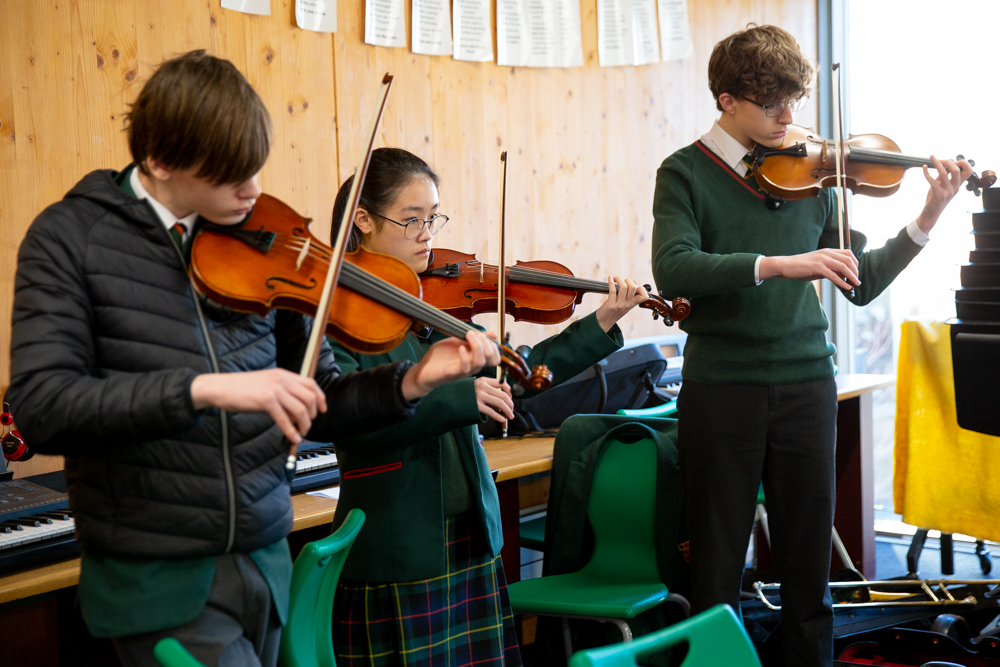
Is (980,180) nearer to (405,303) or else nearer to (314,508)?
(405,303)

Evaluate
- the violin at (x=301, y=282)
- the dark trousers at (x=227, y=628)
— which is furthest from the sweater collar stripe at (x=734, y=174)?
the dark trousers at (x=227, y=628)

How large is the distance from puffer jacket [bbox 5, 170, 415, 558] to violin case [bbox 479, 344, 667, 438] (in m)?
1.54

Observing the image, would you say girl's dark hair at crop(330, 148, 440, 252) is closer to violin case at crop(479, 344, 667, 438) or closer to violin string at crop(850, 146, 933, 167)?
violin string at crop(850, 146, 933, 167)

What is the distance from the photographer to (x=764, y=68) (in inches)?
67.0

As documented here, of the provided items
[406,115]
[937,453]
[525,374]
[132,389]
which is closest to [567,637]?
[525,374]

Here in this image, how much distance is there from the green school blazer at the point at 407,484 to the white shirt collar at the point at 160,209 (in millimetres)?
461

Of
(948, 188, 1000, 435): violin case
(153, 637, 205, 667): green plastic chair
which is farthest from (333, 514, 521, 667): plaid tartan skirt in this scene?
(948, 188, 1000, 435): violin case

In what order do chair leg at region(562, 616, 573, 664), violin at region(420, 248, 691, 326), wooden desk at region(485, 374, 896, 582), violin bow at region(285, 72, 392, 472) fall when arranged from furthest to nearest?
wooden desk at region(485, 374, 896, 582) → chair leg at region(562, 616, 573, 664) → violin at region(420, 248, 691, 326) → violin bow at region(285, 72, 392, 472)

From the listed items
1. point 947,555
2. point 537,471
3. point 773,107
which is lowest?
point 947,555

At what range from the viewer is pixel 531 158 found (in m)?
2.99

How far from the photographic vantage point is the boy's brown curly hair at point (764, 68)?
170 cm

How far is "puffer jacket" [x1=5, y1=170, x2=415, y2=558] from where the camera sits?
0.83 m

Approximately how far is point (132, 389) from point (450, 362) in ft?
1.29

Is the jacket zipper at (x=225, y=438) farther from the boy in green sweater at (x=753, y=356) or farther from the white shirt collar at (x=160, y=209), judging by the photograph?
the boy in green sweater at (x=753, y=356)
